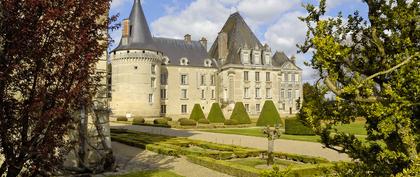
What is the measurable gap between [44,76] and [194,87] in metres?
37.7

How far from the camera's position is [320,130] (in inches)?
139

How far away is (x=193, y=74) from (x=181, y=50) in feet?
10.1

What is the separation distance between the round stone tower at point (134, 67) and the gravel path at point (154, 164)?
23562 mm

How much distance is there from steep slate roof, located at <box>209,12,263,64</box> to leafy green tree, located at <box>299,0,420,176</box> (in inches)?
1438

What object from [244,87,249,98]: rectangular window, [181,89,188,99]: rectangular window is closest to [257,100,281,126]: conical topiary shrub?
[244,87,249,98]: rectangular window

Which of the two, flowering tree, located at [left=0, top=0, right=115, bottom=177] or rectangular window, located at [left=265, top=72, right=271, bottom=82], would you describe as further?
rectangular window, located at [left=265, top=72, right=271, bottom=82]

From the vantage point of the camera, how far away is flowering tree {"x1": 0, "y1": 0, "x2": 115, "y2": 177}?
11.5ft

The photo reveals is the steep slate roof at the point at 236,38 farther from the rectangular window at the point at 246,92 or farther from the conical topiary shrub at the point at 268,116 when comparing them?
the conical topiary shrub at the point at 268,116

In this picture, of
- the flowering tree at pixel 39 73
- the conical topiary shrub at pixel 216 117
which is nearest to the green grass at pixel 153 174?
the flowering tree at pixel 39 73

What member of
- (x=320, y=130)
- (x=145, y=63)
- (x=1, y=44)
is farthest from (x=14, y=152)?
(x=145, y=63)

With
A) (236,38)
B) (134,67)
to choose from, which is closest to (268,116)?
(134,67)

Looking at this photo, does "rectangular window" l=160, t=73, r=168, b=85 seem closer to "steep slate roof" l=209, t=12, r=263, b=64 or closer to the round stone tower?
the round stone tower

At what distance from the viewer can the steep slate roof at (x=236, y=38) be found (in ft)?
133

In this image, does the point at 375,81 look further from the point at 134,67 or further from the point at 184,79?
the point at 184,79
